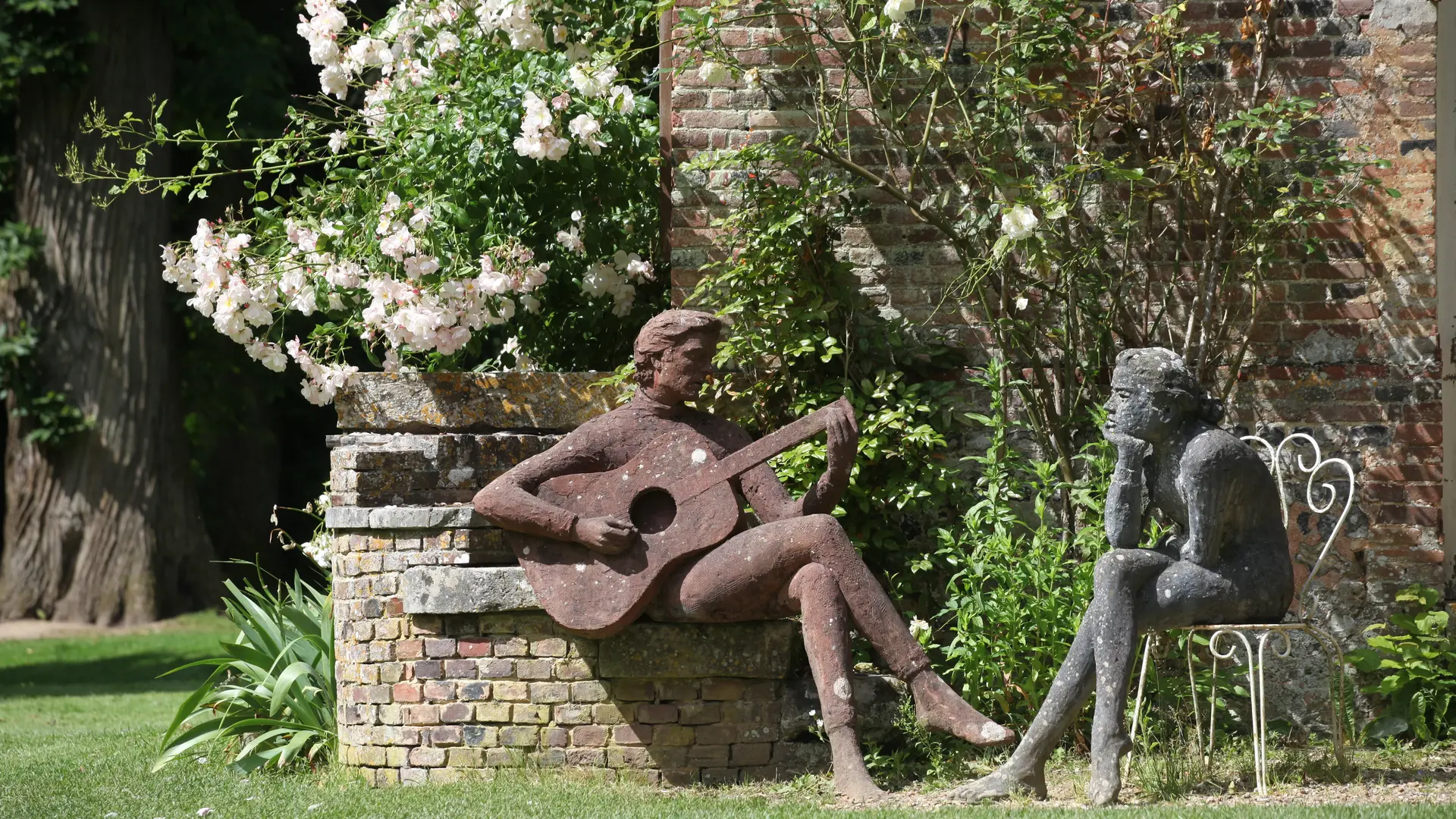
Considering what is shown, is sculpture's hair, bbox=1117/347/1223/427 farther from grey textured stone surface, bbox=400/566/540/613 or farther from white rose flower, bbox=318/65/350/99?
white rose flower, bbox=318/65/350/99

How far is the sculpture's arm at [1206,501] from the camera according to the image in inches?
170

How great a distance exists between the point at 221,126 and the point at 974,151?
32.5 ft

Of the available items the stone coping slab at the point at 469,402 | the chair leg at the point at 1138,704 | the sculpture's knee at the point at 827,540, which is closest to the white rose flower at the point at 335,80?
the stone coping slab at the point at 469,402

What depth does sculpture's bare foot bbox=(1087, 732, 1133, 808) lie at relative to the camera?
4.21m

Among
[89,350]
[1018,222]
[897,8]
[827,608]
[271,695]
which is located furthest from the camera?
[89,350]

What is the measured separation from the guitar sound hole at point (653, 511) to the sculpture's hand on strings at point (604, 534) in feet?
0.42

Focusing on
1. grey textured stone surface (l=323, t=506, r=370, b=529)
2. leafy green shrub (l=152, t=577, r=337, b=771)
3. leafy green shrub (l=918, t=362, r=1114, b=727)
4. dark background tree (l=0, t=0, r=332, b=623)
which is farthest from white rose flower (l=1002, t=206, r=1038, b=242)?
dark background tree (l=0, t=0, r=332, b=623)

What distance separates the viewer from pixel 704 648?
15.9 feet

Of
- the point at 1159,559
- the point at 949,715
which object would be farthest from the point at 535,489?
the point at 1159,559

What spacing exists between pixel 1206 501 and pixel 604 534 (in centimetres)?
183

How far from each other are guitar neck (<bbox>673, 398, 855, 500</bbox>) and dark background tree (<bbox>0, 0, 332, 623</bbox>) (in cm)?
821

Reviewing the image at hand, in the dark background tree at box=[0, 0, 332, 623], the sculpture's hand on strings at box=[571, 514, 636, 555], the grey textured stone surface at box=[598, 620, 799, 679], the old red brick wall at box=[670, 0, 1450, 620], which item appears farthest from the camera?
the dark background tree at box=[0, 0, 332, 623]

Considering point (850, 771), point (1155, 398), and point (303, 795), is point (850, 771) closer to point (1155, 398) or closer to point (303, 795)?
point (1155, 398)

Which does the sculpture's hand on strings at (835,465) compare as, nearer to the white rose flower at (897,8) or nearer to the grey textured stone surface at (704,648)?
the grey textured stone surface at (704,648)
